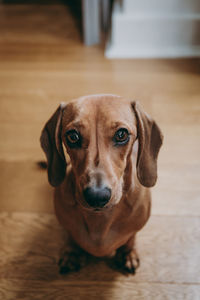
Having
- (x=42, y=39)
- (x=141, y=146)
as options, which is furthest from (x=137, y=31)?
(x=141, y=146)

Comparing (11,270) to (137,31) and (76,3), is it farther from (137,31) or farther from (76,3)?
(76,3)

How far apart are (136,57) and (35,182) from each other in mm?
1405

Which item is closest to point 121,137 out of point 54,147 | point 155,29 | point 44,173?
point 54,147

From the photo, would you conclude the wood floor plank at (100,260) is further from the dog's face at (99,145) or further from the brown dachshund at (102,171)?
the dog's face at (99,145)

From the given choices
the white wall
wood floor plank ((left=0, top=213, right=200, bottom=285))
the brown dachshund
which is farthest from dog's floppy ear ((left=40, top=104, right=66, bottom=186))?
the white wall

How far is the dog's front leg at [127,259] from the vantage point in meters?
1.37

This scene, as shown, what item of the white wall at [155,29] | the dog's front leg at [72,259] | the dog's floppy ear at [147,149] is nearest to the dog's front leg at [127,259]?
the dog's front leg at [72,259]

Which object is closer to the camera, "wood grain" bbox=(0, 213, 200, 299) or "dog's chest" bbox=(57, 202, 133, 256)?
"dog's chest" bbox=(57, 202, 133, 256)

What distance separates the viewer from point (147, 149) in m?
1.17

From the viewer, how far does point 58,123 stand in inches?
44.6

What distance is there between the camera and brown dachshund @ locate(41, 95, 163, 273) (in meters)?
1.01

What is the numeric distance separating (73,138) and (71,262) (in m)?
0.62

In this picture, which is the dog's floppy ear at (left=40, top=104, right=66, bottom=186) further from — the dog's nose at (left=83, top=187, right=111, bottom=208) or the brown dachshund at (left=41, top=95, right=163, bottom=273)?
the dog's nose at (left=83, top=187, right=111, bottom=208)

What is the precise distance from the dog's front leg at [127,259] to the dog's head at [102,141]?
37 cm
